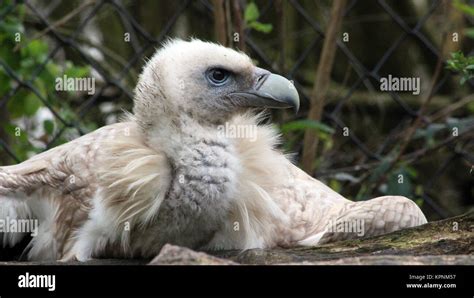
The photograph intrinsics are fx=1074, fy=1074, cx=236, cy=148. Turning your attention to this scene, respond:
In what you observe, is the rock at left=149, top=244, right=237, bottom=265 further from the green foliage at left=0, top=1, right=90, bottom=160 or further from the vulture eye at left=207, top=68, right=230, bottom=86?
the green foliage at left=0, top=1, right=90, bottom=160

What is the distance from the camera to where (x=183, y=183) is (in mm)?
3061

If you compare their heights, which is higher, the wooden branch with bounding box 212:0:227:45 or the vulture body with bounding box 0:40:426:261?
the wooden branch with bounding box 212:0:227:45

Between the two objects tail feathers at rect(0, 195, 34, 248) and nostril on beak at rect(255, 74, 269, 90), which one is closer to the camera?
nostril on beak at rect(255, 74, 269, 90)

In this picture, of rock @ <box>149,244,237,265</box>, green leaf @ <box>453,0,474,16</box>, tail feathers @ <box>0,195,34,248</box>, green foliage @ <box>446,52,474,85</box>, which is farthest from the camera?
green leaf @ <box>453,0,474,16</box>

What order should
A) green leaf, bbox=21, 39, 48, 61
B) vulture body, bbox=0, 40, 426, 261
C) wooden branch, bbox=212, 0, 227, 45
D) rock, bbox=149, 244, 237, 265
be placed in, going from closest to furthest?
rock, bbox=149, 244, 237, 265 → vulture body, bbox=0, 40, 426, 261 → wooden branch, bbox=212, 0, 227, 45 → green leaf, bbox=21, 39, 48, 61

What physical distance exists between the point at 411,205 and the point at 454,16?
204 centimetres

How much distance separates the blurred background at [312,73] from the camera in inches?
179

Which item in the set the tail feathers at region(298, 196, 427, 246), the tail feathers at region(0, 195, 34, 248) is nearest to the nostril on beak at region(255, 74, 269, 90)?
the tail feathers at region(298, 196, 427, 246)

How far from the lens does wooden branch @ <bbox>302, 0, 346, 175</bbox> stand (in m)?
4.38

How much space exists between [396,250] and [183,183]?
2.06 feet

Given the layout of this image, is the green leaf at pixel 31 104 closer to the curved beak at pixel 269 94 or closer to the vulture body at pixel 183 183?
the vulture body at pixel 183 183

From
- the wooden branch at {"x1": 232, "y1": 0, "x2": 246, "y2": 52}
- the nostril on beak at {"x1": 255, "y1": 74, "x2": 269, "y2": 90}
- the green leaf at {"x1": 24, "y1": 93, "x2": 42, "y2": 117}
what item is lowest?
the nostril on beak at {"x1": 255, "y1": 74, "x2": 269, "y2": 90}

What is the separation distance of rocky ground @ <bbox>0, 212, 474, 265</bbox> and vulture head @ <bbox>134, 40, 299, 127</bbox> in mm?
436
